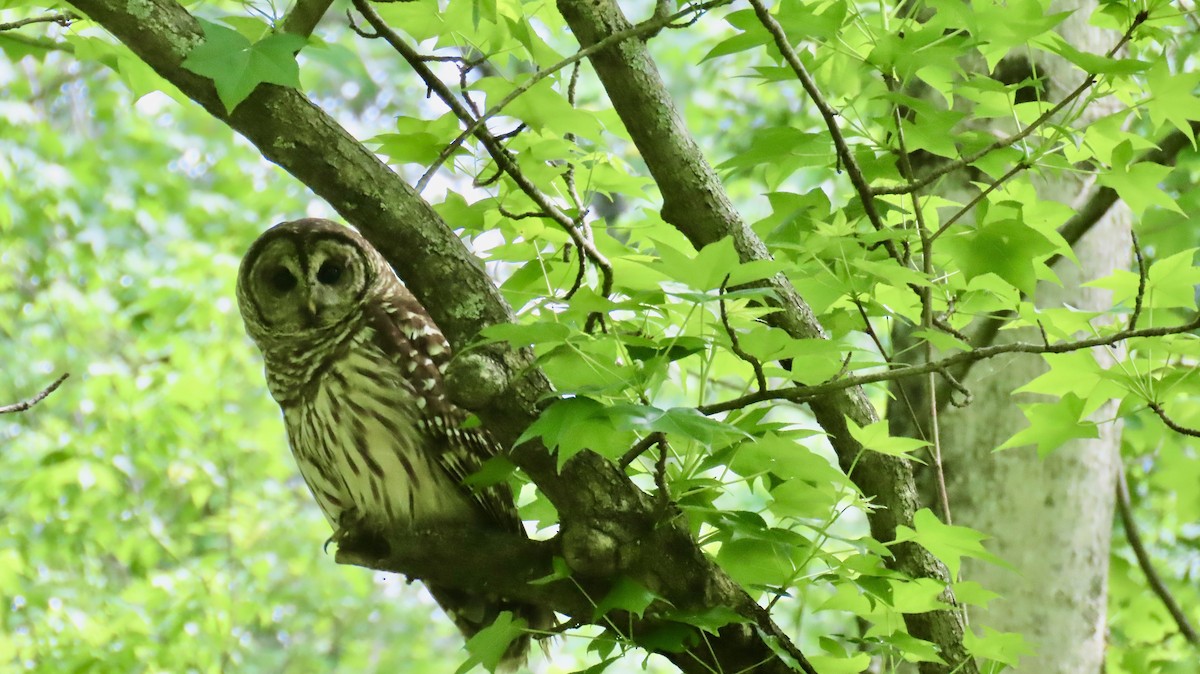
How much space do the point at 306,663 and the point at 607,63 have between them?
6577mm

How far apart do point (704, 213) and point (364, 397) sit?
969mm

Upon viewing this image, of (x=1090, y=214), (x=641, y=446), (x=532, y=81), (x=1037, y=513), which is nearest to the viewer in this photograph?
(x=641, y=446)

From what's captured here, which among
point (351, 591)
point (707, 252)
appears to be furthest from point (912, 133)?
point (351, 591)

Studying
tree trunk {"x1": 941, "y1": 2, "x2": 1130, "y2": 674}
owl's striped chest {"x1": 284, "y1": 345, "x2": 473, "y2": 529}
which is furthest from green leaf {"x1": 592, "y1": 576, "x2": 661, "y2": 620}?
tree trunk {"x1": 941, "y1": 2, "x2": 1130, "y2": 674}

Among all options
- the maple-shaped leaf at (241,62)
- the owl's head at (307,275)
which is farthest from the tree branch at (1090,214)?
the maple-shaped leaf at (241,62)

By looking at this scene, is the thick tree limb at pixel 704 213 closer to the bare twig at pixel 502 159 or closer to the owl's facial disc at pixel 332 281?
the bare twig at pixel 502 159

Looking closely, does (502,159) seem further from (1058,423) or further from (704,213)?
(1058,423)

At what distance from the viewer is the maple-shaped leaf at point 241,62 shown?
5.00 feet

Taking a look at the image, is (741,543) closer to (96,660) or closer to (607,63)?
(607,63)

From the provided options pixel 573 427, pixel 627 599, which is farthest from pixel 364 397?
pixel 573 427

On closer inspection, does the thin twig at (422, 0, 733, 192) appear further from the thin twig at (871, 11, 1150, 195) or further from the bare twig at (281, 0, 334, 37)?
the thin twig at (871, 11, 1150, 195)

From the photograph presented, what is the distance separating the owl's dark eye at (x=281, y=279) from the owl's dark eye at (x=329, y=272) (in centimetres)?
8

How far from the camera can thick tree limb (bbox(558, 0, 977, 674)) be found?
2.03 meters

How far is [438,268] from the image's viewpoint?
169 cm
